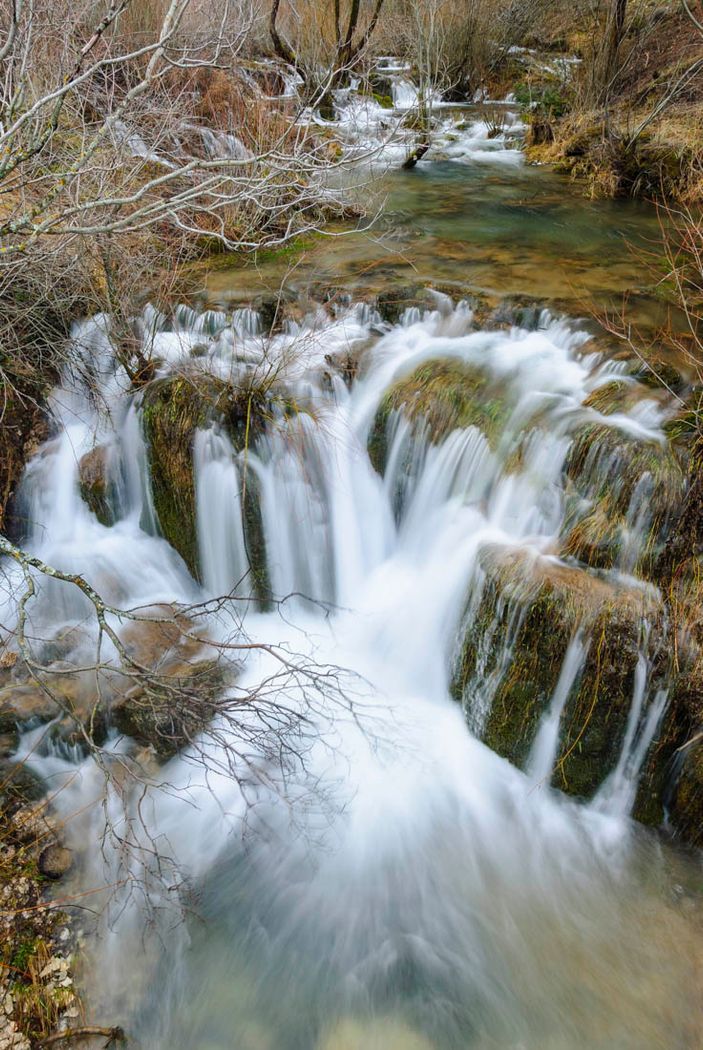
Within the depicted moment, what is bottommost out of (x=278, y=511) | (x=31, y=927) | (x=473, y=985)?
(x=473, y=985)

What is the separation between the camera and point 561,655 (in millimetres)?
4383

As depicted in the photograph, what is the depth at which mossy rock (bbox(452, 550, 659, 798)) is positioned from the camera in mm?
4238

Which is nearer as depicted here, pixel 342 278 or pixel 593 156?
pixel 342 278

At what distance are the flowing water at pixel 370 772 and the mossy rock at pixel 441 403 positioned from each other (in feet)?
0.28

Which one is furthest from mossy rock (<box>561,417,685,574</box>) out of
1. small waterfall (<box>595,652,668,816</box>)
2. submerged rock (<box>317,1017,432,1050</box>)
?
submerged rock (<box>317,1017,432,1050</box>)

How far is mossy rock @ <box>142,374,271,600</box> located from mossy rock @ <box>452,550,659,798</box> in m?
2.19

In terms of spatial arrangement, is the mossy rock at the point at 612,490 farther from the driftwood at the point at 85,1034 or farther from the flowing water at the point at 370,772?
the driftwood at the point at 85,1034

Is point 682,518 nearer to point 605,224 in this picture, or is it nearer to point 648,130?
point 605,224

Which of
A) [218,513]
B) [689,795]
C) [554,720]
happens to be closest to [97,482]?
[218,513]

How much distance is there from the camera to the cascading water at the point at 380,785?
3799 millimetres

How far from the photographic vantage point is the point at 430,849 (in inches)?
182

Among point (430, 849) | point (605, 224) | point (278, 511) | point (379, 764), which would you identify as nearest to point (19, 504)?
point (278, 511)

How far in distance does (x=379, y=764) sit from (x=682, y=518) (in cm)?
281

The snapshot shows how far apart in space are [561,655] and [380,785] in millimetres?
1692
